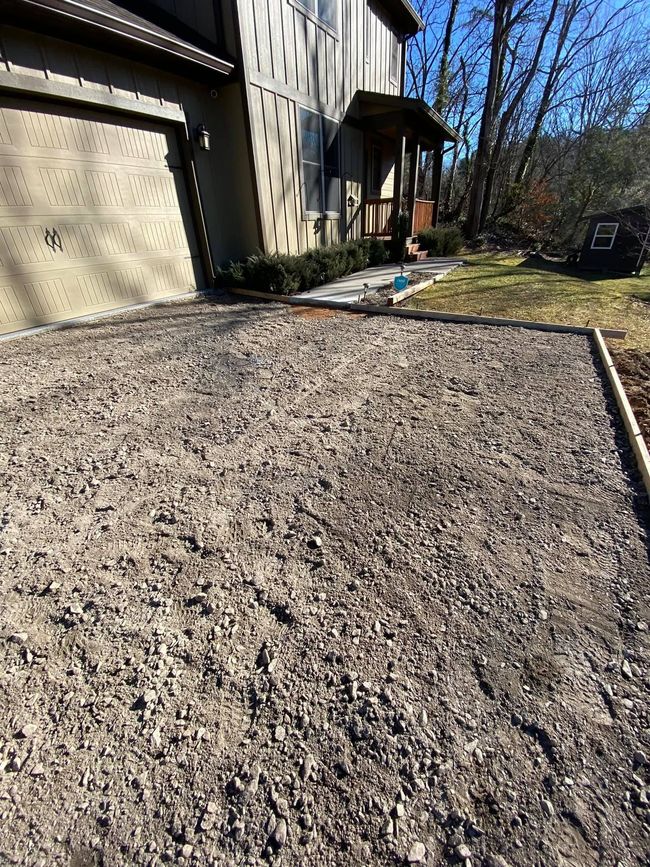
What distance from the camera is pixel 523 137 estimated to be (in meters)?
19.4

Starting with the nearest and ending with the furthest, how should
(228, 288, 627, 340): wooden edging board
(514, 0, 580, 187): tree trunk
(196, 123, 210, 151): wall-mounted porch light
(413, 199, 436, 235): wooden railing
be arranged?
1. (228, 288, 627, 340): wooden edging board
2. (196, 123, 210, 151): wall-mounted porch light
3. (413, 199, 436, 235): wooden railing
4. (514, 0, 580, 187): tree trunk

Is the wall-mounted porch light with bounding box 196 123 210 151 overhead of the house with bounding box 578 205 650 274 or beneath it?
overhead

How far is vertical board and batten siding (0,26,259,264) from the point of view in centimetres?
415

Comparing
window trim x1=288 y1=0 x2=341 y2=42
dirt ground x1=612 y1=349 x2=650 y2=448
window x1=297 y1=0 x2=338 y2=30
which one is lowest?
dirt ground x1=612 y1=349 x2=650 y2=448

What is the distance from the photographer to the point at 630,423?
288cm

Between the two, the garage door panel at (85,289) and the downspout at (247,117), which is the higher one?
the downspout at (247,117)

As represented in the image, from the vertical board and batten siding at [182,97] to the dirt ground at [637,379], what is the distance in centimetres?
593

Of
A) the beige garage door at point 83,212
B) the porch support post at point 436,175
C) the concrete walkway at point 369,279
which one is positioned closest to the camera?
the beige garage door at point 83,212

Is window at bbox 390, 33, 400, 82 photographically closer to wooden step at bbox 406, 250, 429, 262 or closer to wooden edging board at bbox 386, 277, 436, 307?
wooden step at bbox 406, 250, 429, 262

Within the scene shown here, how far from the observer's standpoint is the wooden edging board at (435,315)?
4941 millimetres

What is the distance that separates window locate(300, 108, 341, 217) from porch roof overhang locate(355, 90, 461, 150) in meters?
1.26

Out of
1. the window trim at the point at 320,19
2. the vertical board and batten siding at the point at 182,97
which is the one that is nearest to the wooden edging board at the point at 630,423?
the vertical board and batten siding at the point at 182,97

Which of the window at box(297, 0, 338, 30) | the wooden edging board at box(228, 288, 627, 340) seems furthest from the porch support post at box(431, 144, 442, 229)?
the wooden edging board at box(228, 288, 627, 340)

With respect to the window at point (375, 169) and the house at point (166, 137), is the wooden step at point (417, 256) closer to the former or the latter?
the house at point (166, 137)
